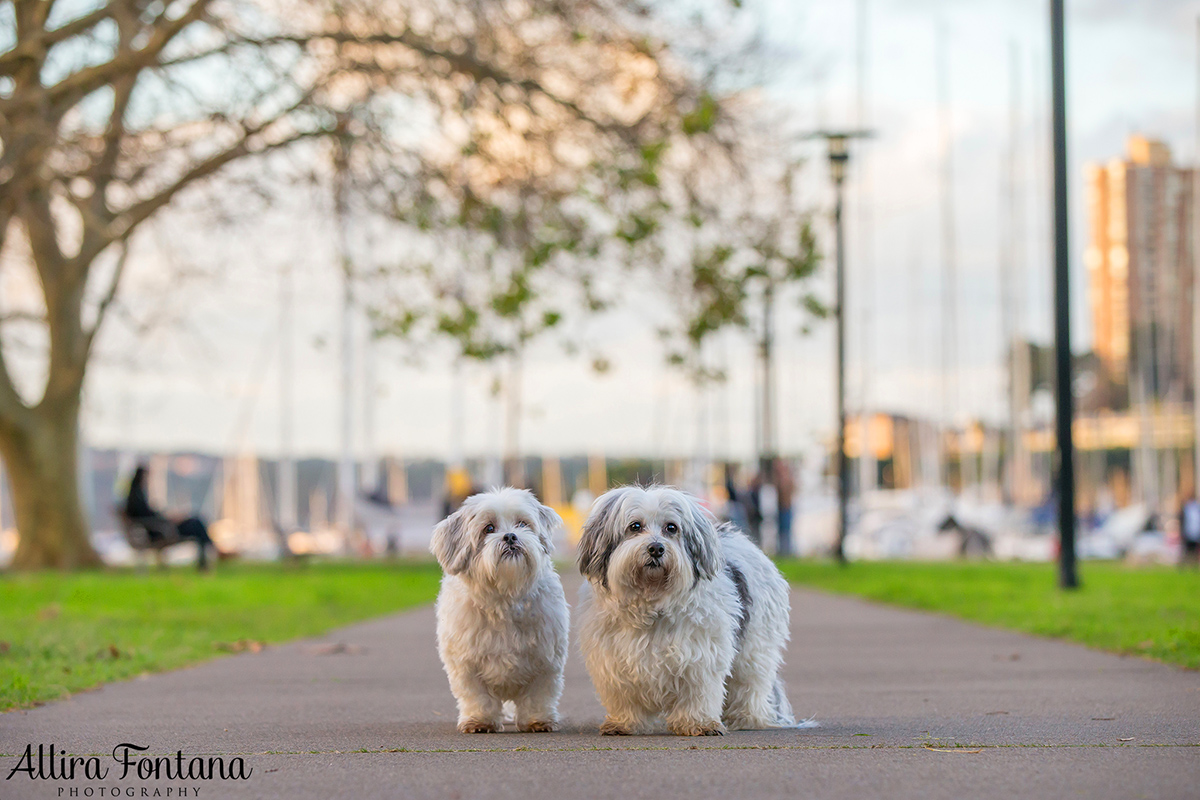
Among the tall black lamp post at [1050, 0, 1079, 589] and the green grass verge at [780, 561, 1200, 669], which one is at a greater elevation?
the tall black lamp post at [1050, 0, 1079, 589]

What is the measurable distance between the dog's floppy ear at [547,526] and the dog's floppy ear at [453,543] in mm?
347

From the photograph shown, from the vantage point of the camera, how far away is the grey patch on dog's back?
696 cm

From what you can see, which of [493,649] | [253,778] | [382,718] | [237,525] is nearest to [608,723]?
[493,649]

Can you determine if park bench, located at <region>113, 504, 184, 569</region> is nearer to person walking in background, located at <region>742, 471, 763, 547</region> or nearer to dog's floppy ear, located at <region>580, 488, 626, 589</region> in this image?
person walking in background, located at <region>742, 471, 763, 547</region>

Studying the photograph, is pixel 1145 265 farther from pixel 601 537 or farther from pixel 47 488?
pixel 601 537

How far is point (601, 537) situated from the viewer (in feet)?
22.0

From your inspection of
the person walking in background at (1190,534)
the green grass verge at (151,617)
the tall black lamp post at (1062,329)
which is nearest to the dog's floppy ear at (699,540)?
the green grass verge at (151,617)

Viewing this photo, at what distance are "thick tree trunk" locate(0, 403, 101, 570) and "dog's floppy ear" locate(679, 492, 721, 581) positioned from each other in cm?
1981

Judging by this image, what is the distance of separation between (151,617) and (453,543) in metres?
7.86

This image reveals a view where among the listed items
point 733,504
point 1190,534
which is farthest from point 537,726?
point 1190,534

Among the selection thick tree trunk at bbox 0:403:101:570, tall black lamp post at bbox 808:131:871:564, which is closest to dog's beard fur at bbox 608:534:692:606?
thick tree trunk at bbox 0:403:101:570

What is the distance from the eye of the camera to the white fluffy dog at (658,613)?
6.53 meters

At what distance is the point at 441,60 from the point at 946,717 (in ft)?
44.0

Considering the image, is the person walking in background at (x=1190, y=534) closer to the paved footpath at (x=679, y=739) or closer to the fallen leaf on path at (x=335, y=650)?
the paved footpath at (x=679, y=739)
